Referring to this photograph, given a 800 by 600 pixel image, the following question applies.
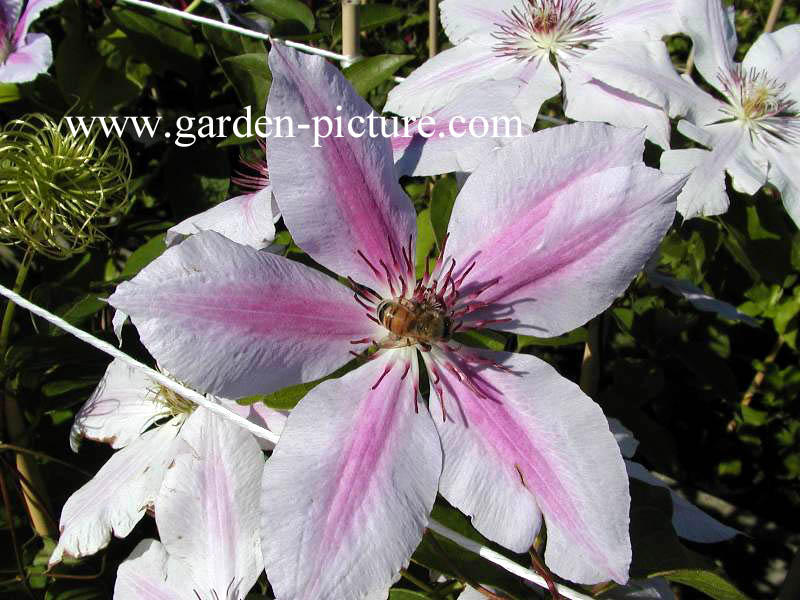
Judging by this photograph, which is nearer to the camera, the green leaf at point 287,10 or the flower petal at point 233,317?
the flower petal at point 233,317

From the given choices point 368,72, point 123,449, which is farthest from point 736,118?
point 123,449

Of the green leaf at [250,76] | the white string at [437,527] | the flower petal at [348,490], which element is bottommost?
the white string at [437,527]

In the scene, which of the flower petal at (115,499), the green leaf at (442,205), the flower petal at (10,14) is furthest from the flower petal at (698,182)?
the flower petal at (10,14)

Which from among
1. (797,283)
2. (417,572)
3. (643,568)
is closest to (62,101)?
(417,572)

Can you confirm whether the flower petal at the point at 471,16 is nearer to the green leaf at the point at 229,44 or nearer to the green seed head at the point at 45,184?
the green leaf at the point at 229,44

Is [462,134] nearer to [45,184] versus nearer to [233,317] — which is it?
[233,317]

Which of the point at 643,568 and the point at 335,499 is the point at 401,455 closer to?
the point at 335,499
